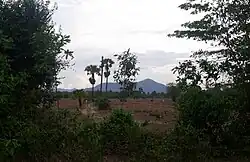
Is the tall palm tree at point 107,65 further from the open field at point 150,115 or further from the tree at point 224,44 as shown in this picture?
the tree at point 224,44

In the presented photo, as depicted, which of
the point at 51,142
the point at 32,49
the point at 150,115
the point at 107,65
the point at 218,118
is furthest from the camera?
the point at 107,65

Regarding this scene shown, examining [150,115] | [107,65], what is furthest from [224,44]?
[107,65]

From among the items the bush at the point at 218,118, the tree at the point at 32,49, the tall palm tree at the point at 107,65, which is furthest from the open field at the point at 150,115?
the tall palm tree at the point at 107,65

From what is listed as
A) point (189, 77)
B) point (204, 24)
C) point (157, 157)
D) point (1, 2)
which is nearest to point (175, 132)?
point (157, 157)

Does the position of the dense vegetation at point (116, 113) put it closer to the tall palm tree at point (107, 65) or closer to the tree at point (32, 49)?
the tree at point (32, 49)

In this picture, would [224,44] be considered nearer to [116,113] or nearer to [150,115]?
[116,113]

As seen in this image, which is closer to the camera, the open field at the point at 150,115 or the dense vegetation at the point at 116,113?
the dense vegetation at the point at 116,113

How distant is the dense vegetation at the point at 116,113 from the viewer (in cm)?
922

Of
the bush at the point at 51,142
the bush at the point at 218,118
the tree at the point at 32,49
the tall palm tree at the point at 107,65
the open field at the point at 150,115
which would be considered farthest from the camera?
the tall palm tree at the point at 107,65

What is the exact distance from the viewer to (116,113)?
506 inches

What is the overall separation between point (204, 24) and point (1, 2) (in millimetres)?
5534

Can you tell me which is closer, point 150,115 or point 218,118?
point 218,118

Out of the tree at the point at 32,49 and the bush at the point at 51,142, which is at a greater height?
the tree at the point at 32,49

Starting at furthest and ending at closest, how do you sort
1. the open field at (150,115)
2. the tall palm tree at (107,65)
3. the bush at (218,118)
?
the tall palm tree at (107,65) < the open field at (150,115) < the bush at (218,118)
